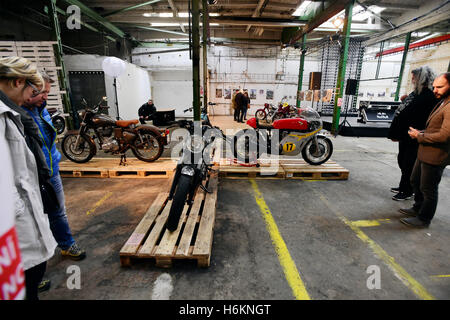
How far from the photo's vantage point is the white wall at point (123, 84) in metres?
10.9

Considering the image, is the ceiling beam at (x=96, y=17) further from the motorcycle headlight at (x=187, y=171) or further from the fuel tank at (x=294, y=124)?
the motorcycle headlight at (x=187, y=171)

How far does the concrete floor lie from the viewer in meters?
2.16

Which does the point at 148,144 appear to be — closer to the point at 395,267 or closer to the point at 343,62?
the point at 395,267

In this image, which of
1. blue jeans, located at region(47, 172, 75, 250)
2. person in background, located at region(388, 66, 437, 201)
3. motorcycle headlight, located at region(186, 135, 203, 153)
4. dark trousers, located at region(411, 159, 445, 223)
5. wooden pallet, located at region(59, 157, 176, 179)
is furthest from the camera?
→ wooden pallet, located at region(59, 157, 176, 179)

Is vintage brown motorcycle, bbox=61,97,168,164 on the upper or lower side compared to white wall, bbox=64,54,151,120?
lower

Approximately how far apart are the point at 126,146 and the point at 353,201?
4.81m

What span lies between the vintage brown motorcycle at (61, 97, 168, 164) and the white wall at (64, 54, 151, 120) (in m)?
5.63

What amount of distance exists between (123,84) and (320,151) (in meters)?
10.6

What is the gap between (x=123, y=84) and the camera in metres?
11.9

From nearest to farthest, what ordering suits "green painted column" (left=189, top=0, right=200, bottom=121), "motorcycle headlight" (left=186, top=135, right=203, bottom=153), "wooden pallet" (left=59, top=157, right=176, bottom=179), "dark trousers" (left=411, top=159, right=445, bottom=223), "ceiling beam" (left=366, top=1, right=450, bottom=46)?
"dark trousers" (left=411, top=159, right=445, bottom=223) → "motorcycle headlight" (left=186, top=135, right=203, bottom=153) → "green painted column" (left=189, top=0, right=200, bottom=121) → "wooden pallet" (left=59, top=157, right=176, bottom=179) → "ceiling beam" (left=366, top=1, right=450, bottom=46)

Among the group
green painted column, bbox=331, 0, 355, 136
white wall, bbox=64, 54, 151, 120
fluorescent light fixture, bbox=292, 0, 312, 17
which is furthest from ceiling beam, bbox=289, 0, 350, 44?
white wall, bbox=64, 54, 151, 120

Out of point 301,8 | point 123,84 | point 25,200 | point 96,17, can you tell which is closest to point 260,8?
point 301,8

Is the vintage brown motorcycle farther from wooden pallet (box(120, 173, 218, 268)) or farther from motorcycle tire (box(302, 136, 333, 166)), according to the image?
motorcycle tire (box(302, 136, 333, 166))

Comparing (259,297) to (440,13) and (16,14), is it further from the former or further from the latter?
(440,13)
